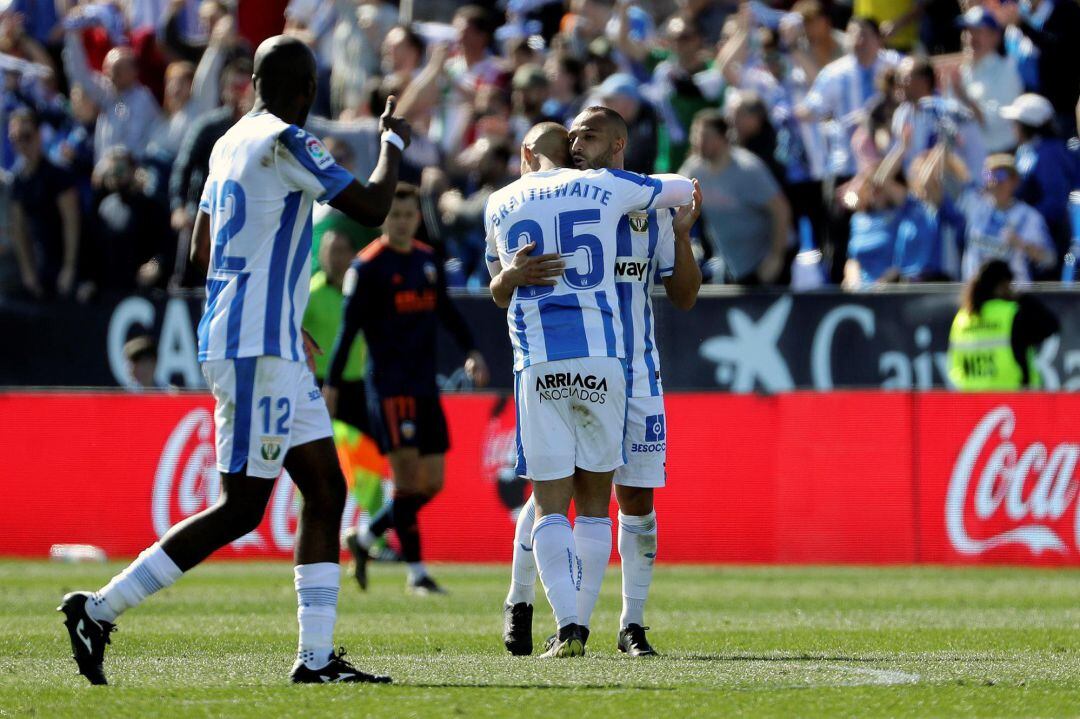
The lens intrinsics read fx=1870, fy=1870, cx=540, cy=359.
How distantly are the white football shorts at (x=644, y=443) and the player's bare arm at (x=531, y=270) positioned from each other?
0.71 m

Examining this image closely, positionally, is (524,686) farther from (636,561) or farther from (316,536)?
(636,561)

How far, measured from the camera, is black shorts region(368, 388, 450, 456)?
12414 mm

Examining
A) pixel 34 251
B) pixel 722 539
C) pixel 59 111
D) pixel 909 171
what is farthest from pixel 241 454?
pixel 59 111

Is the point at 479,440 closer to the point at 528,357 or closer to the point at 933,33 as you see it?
the point at 933,33

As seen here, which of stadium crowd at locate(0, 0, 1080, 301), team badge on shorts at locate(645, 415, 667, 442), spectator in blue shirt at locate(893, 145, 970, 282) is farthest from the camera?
stadium crowd at locate(0, 0, 1080, 301)

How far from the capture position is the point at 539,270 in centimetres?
786

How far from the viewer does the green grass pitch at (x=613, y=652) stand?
6.38 metres

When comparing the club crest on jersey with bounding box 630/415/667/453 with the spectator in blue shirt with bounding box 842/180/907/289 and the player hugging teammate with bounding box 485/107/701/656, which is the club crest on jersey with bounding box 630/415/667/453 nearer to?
the player hugging teammate with bounding box 485/107/701/656

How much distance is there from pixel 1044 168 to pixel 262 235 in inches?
410

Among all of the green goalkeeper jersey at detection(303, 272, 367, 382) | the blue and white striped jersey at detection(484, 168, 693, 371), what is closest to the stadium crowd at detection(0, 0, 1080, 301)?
the green goalkeeper jersey at detection(303, 272, 367, 382)

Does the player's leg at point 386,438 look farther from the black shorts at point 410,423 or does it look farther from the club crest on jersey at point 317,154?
the club crest on jersey at point 317,154

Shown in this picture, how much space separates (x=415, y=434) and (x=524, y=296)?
15.1 ft

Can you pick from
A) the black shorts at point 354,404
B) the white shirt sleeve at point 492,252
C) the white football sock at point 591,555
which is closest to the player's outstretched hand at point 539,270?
the white shirt sleeve at point 492,252

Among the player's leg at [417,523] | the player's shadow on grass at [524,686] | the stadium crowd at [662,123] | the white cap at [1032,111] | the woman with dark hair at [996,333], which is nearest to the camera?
the player's shadow on grass at [524,686]
